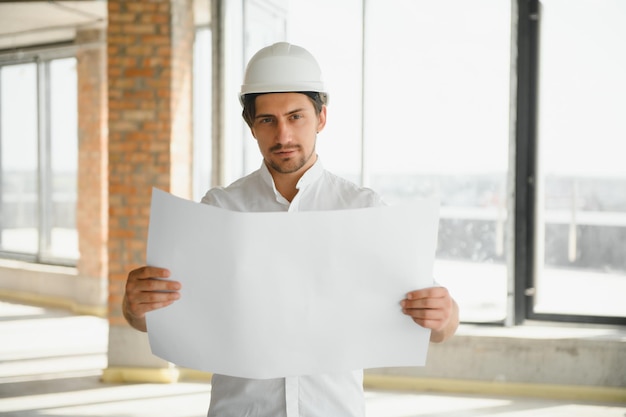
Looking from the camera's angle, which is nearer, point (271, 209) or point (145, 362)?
point (271, 209)

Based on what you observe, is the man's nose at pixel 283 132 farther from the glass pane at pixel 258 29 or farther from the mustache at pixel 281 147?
the glass pane at pixel 258 29

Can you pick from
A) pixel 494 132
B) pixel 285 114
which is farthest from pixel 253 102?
pixel 494 132

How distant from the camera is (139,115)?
4.39 meters

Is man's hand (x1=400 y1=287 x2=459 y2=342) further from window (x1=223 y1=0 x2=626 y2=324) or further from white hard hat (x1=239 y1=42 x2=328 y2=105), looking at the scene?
window (x1=223 y1=0 x2=626 y2=324)

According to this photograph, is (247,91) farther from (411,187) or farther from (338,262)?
(411,187)

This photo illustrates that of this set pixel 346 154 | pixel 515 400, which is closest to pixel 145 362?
pixel 346 154

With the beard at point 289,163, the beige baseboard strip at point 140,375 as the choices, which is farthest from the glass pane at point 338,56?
the beard at point 289,163

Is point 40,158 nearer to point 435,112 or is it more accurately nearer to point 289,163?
point 435,112

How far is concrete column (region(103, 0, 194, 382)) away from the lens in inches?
172

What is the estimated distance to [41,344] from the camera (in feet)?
18.3

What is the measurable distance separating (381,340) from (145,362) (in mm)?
3645

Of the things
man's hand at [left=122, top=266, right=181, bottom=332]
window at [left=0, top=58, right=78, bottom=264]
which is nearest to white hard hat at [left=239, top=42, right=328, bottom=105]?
man's hand at [left=122, top=266, right=181, bottom=332]

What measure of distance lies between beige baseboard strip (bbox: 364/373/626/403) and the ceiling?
3.55 meters

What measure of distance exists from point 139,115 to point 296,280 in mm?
3504
